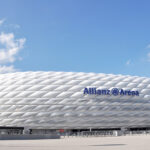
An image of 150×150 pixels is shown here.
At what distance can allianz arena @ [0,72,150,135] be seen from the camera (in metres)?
34.7

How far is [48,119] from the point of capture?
34625 millimetres

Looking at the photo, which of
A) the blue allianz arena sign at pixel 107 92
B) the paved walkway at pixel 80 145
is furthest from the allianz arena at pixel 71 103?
the paved walkway at pixel 80 145

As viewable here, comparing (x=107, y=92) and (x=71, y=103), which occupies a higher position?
(x=107, y=92)

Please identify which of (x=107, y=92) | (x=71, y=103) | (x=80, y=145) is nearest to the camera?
(x=80, y=145)

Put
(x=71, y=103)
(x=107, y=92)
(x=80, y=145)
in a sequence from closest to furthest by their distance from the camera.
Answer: (x=80, y=145) → (x=71, y=103) → (x=107, y=92)

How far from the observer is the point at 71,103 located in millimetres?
34812

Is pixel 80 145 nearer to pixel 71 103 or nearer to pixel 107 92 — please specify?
pixel 71 103

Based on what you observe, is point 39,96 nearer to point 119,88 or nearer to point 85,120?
point 85,120

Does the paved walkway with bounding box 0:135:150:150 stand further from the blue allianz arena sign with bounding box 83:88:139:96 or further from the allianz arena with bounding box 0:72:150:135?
the blue allianz arena sign with bounding box 83:88:139:96

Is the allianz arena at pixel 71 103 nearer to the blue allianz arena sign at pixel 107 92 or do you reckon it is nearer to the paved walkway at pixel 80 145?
the blue allianz arena sign at pixel 107 92

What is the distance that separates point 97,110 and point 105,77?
6367mm

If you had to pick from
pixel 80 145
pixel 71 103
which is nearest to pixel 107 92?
pixel 71 103

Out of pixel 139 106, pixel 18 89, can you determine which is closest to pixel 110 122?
pixel 139 106

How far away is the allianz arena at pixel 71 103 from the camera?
34.7 meters
